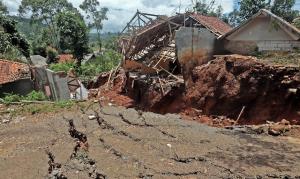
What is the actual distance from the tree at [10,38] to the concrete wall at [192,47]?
10.2 metres

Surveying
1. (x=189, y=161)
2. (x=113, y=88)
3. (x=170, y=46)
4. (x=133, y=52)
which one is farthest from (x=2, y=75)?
(x=189, y=161)

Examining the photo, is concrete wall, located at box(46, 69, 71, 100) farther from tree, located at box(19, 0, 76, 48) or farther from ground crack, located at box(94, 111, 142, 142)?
A: tree, located at box(19, 0, 76, 48)

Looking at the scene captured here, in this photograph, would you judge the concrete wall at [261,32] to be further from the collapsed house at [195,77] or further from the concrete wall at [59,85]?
the concrete wall at [59,85]

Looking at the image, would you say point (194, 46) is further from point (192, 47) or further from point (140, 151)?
point (140, 151)

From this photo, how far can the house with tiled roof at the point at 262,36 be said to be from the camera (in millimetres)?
13375

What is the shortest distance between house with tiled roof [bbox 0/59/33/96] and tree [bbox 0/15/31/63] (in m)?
1.63

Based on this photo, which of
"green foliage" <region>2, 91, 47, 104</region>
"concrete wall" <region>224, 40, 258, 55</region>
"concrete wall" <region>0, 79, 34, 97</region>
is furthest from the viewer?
"concrete wall" <region>0, 79, 34, 97</region>

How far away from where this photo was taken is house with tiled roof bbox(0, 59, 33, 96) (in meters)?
18.0

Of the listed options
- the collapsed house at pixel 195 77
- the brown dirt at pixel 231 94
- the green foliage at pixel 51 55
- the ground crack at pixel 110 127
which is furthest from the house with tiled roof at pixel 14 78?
the green foliage at pixel 51 55

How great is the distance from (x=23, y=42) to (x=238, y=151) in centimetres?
1883

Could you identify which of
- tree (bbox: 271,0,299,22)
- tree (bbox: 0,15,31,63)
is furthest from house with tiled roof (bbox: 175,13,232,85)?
tree (bbox: 271,0,299,22)

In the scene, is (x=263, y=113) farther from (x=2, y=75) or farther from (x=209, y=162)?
(x=2, y=75)

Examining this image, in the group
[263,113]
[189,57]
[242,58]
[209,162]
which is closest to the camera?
[209,162]

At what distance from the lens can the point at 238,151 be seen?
8477mm
